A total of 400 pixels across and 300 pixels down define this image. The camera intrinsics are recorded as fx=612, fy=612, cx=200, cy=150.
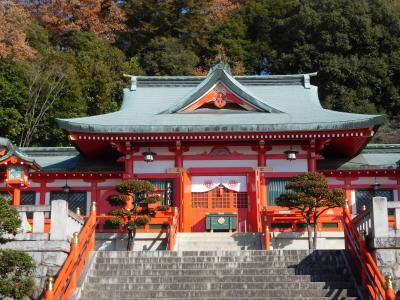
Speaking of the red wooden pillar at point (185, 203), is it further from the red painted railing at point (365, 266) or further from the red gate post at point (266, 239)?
the red painted railing at point (365, 266)

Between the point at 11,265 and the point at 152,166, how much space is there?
9.71 m

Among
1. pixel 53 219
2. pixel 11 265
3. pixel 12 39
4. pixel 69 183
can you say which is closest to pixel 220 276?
pixel 53 219

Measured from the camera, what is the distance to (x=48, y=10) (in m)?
41.7

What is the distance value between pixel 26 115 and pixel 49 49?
5154 mm

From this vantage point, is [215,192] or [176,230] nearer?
[176,230]

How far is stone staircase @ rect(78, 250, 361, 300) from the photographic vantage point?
37.4 feet

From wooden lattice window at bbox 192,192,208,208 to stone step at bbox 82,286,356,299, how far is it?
26.8 feet

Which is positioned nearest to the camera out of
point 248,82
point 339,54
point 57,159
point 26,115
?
point 57,159

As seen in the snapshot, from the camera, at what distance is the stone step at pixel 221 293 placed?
445 inches

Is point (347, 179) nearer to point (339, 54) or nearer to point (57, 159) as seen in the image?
point (57, 159)

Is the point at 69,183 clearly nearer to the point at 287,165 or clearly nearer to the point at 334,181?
the point at 287,165

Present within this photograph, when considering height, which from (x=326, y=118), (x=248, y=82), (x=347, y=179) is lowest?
(x=347, y=179)

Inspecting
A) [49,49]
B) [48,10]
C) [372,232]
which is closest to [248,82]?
[372,232]

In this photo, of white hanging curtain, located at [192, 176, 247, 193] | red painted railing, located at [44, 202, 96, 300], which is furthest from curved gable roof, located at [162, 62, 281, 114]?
red painted railing, located at [44, 202, 96, 300]
